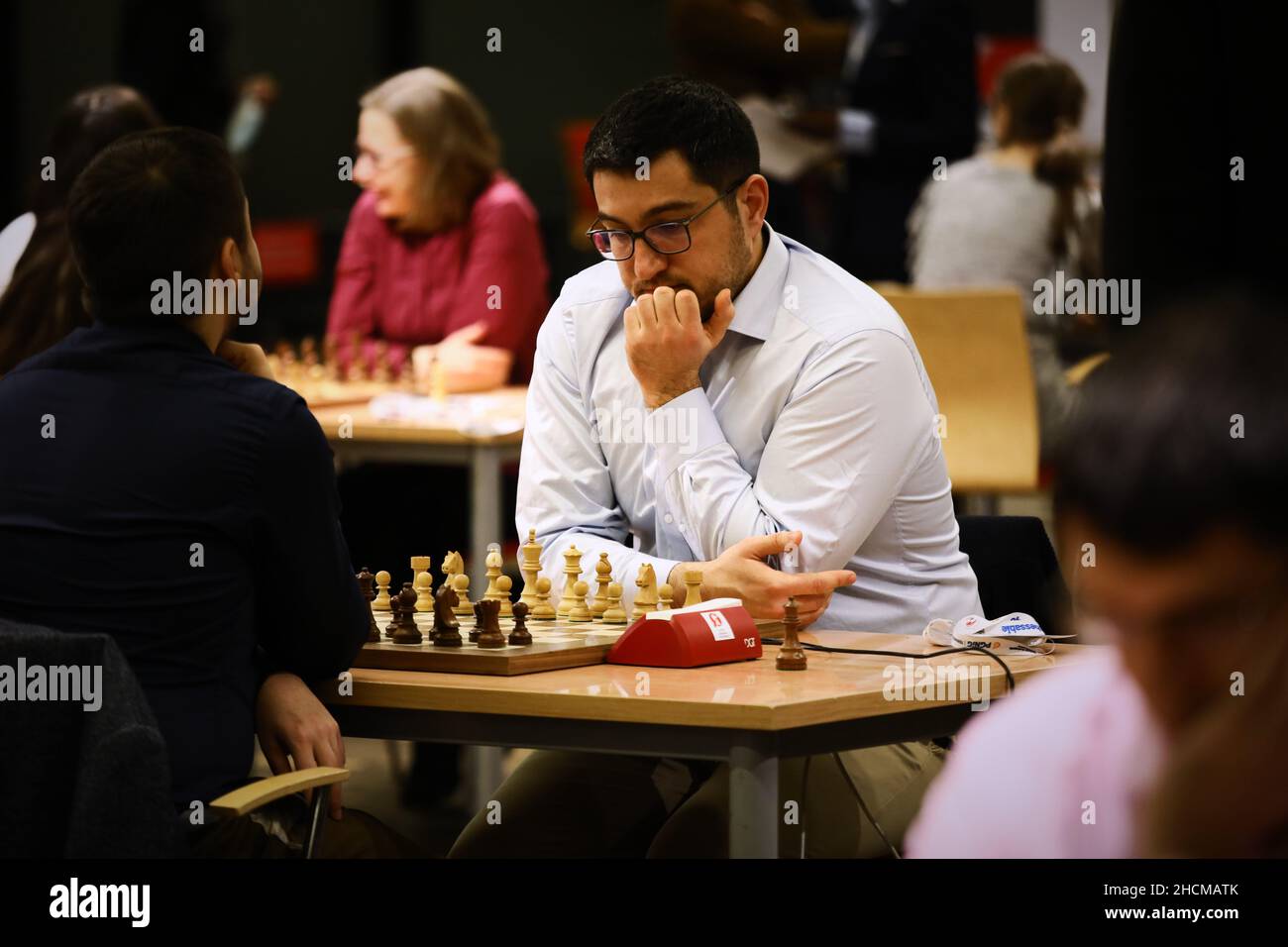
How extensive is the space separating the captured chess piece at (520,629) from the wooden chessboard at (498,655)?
0.4 inches

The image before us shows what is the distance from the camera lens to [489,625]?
2.41m

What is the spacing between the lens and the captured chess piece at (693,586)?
2543 mm

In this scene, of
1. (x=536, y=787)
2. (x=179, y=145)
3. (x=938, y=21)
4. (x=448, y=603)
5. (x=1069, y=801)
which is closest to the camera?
(x=1069, y=801)

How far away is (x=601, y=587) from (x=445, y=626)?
327 mm

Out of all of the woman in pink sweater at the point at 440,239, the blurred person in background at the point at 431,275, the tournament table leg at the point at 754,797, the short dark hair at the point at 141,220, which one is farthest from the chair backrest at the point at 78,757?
the woman in pink sweater at the point at 440,239

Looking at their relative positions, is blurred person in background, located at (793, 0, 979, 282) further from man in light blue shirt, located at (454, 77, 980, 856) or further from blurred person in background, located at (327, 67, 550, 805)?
man in light blue shirt, located at (454, 77, 980, 856)

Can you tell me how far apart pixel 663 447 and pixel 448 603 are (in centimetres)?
52

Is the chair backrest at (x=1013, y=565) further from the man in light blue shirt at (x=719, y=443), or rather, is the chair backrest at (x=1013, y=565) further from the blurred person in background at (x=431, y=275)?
the blurred person in background at (x=431, y=275)

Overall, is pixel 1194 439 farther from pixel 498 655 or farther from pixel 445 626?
pixel 445 626

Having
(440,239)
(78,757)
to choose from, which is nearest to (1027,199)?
(440,239)

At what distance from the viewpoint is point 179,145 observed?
229cm

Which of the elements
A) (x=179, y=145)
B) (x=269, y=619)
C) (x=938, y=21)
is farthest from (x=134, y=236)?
(x=938, y=21)

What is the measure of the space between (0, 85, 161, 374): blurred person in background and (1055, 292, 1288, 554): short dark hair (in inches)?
105

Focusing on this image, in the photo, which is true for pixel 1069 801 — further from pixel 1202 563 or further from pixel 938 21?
pixel 938 21
